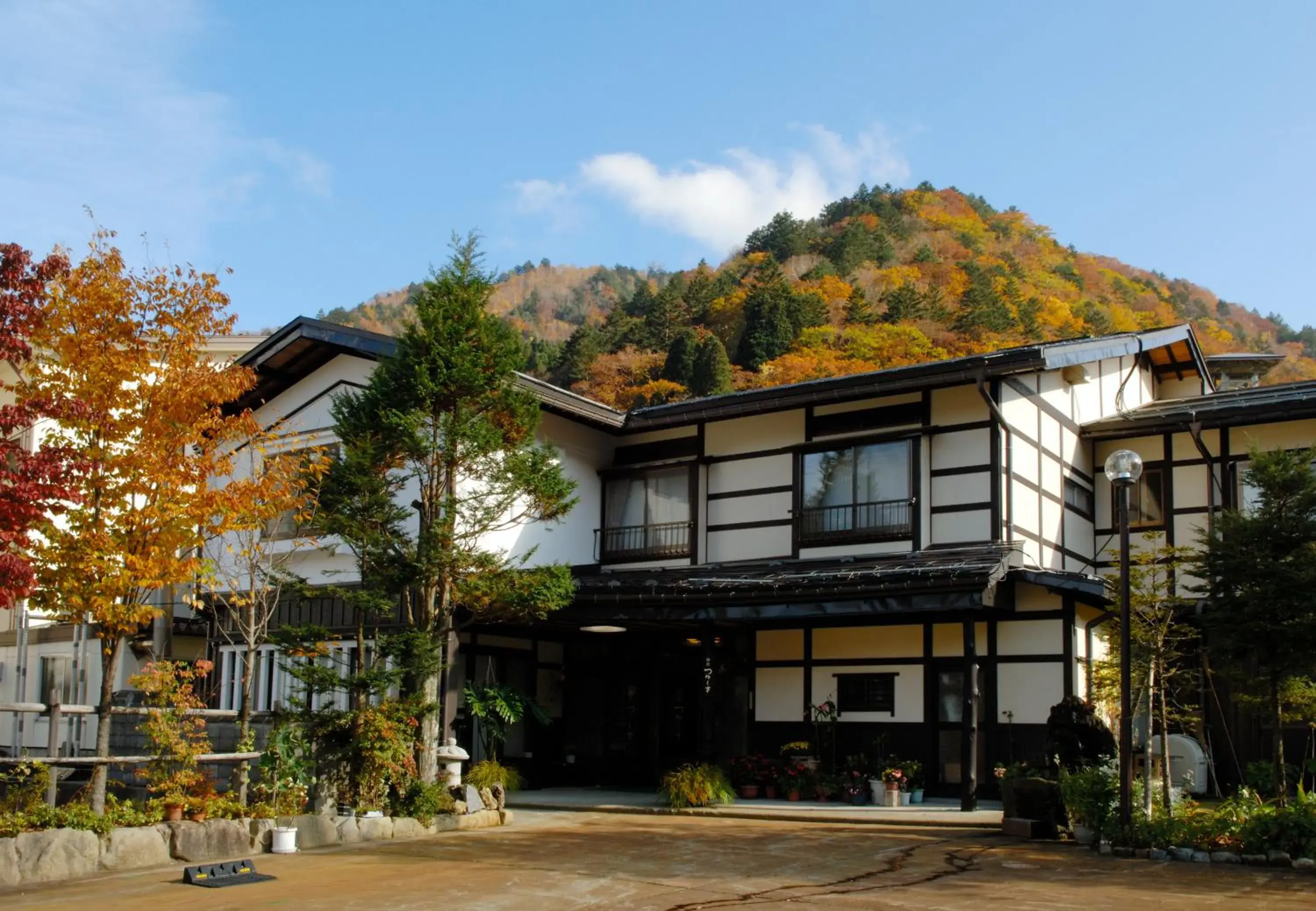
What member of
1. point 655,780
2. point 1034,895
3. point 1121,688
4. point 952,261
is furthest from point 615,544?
point 952,261

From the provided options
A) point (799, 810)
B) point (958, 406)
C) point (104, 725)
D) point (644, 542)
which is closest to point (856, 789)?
point (799, 810)

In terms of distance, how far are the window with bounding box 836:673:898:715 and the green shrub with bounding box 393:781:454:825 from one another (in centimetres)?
707

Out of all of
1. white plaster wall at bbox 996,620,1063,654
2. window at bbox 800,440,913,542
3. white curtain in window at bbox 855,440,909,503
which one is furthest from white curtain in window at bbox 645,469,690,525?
white plaster wall at bbox 996,620,1063,654

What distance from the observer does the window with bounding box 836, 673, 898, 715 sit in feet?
60.3

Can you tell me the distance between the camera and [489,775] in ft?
57.7

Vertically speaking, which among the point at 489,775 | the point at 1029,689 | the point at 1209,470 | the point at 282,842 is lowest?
the point at 282,842

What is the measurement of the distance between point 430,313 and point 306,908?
7741 mm

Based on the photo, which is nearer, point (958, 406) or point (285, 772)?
point (285, 772)

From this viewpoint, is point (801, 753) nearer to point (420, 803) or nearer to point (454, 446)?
point (420, 803)

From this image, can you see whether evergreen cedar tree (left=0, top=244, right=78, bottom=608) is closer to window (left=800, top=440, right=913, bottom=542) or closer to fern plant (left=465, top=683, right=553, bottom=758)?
fern plant (left=465, top=683, right=553, bottom=758)

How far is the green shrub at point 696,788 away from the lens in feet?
54.9

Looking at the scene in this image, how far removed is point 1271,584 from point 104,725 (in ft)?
39.4

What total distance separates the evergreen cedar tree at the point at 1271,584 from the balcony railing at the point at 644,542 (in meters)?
8.33

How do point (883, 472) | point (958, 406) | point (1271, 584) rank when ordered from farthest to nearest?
point (883, 472) < point (958, 406) < point (1271, 584)
